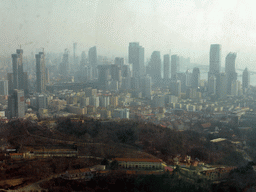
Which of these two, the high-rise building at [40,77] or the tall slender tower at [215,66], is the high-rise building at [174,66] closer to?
the tall slender tower at [215,66]

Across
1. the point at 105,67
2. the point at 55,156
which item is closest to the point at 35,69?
the point at 105,67

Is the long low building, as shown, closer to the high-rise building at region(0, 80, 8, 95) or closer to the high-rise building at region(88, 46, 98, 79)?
the high-rise building at region(0, 80, 8, 95)

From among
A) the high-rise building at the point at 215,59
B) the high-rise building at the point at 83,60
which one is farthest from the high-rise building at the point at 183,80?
the high-rise building at the point at 83,60

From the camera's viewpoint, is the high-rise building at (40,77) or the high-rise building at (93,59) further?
the high-rise building at (40,77)

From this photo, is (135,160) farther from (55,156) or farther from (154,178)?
(55,156)

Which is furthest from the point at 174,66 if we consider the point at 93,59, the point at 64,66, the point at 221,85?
the point at 64,66
